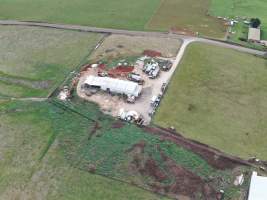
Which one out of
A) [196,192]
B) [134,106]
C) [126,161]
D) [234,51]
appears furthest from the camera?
[234,51]

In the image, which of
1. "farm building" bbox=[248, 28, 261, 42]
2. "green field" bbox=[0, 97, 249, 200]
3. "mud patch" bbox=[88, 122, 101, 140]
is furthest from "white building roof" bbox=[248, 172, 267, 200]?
"farm building" bbox=[248, 28, 261, 42]

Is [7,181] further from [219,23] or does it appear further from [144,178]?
[219,23]

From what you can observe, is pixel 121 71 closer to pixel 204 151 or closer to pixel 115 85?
pixel 115 85

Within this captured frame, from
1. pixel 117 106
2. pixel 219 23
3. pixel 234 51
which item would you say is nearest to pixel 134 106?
pixel 117 106

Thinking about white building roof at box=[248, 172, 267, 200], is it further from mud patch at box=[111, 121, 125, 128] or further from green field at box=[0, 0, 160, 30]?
green field at box=[0, 0, 160, 30]

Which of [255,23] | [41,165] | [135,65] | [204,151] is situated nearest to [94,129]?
[41,165]

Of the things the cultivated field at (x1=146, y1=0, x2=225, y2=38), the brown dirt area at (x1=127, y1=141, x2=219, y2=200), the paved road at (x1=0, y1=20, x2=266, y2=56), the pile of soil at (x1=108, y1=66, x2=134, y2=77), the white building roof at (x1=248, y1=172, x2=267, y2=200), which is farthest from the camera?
the cultivated field at (x1=146, y1=0, x2=225, y2=38)

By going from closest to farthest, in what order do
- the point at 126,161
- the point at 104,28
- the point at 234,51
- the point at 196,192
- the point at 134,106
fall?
the point at 196,192 → the point at 126,161 → the point at 134,106 → the point at 234,51 → the point at 104,28
